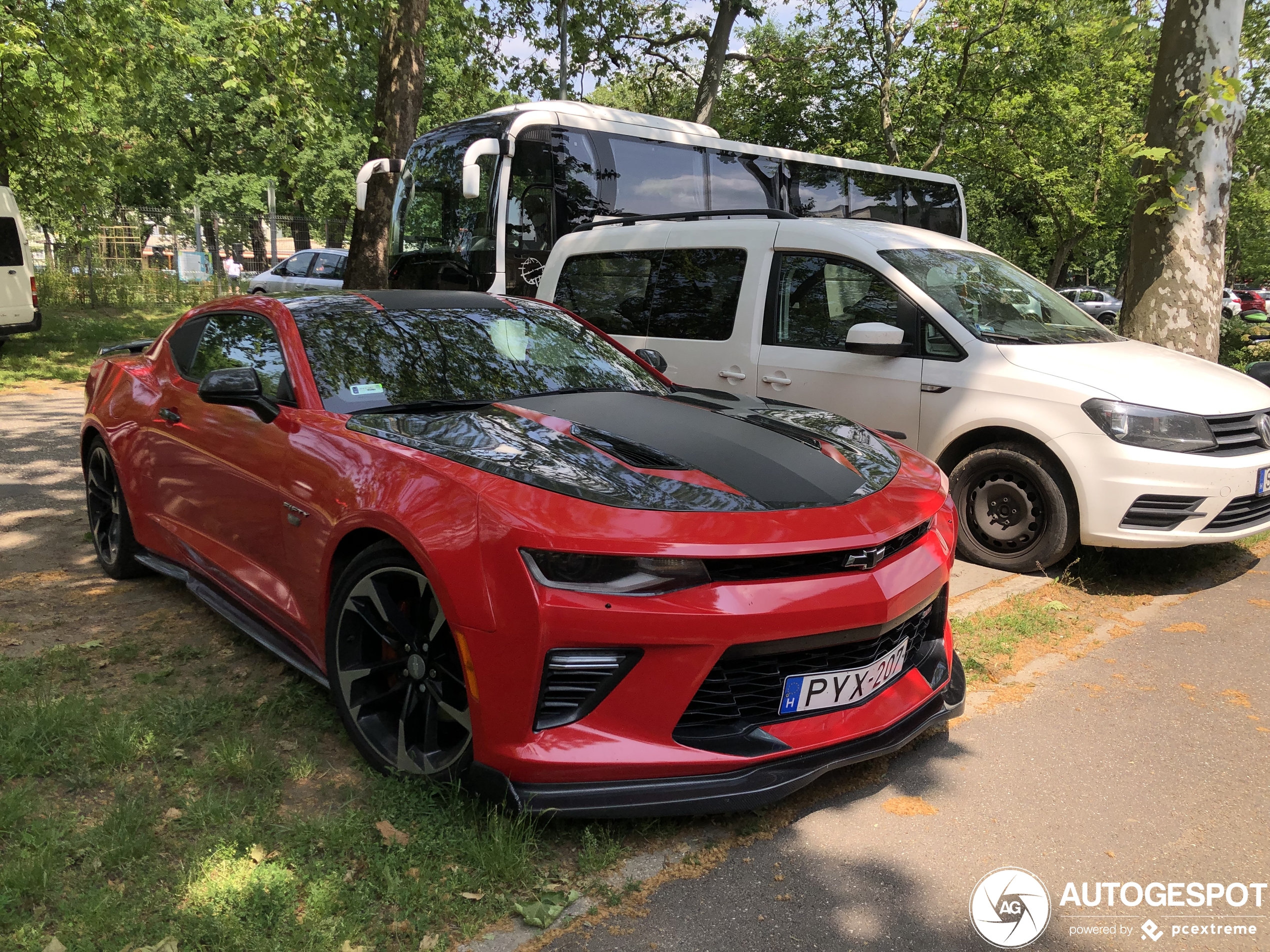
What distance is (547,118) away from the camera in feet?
32.0

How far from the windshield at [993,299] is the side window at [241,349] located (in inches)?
141

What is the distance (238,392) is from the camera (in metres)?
3.52

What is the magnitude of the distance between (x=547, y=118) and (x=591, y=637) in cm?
833

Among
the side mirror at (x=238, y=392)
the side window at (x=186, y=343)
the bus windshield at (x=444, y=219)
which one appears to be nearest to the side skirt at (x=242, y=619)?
the side mirror at (x=238, y=392)

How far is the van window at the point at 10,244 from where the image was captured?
13906 millimetres

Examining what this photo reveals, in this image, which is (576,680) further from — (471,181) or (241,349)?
(471,181)

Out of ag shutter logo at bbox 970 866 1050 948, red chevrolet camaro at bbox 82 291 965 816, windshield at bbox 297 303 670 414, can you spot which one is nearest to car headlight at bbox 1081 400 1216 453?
red chevrolet camaro at bbox 82 291 965 816

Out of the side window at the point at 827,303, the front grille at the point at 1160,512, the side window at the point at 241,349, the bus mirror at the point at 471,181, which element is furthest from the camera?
the bus mirror at the point at 471,181

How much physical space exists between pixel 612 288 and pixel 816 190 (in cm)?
623

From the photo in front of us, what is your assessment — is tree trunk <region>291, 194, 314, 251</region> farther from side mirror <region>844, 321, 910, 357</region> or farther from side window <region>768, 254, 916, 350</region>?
side mirror <region>844, 321, 910, 357</region>

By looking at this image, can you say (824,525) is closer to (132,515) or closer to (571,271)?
(132,515)

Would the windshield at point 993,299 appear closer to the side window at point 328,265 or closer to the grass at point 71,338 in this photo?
the grass at point 71,338

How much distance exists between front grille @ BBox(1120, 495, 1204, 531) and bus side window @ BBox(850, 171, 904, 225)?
28.0 feet

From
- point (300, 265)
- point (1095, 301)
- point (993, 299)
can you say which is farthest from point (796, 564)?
point (1095, 301)
